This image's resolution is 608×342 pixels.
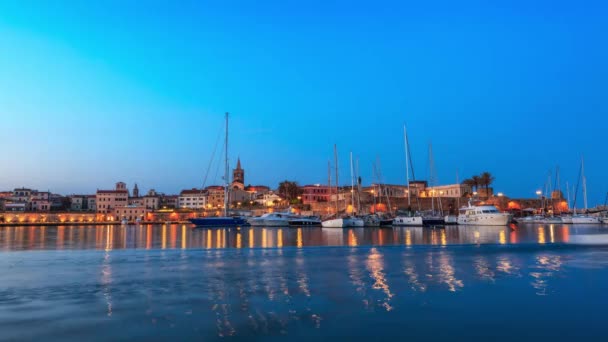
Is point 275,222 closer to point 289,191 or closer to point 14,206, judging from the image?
point 289,191

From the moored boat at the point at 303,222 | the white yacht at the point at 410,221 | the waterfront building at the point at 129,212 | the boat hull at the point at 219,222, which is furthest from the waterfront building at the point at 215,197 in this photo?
the white yacht at the point at 410,221

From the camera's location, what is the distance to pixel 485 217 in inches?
2616

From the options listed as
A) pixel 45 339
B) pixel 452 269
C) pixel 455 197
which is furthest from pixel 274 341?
pixel 455 197

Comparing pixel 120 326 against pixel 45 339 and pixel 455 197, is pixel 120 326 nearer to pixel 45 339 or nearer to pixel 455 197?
pixel 45 339

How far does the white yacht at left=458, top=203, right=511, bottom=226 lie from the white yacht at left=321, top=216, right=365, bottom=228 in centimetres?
1736

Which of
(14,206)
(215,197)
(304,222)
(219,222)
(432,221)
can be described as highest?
(215,197)

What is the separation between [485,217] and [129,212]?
102949mm

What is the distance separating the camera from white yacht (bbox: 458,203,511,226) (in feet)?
214

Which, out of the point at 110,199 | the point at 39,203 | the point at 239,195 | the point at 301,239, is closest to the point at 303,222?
the point at 301,239

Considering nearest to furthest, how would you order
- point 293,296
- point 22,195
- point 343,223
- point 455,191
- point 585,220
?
point 293,296 → point 343,223 → point 585,220 → point 455,191 → point 22,195

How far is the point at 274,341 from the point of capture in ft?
20.8

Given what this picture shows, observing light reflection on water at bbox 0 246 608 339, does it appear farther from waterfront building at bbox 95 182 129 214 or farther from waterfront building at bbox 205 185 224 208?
waterfront building at bbox 205 185 224 208

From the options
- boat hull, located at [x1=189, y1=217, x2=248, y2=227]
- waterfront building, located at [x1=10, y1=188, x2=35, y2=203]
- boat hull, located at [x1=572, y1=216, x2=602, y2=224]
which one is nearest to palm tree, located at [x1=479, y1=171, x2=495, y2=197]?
boat hull, located at [x1=572, y1=216, x2=602, y2=224]

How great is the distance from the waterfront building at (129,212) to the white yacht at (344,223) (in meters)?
79.7
